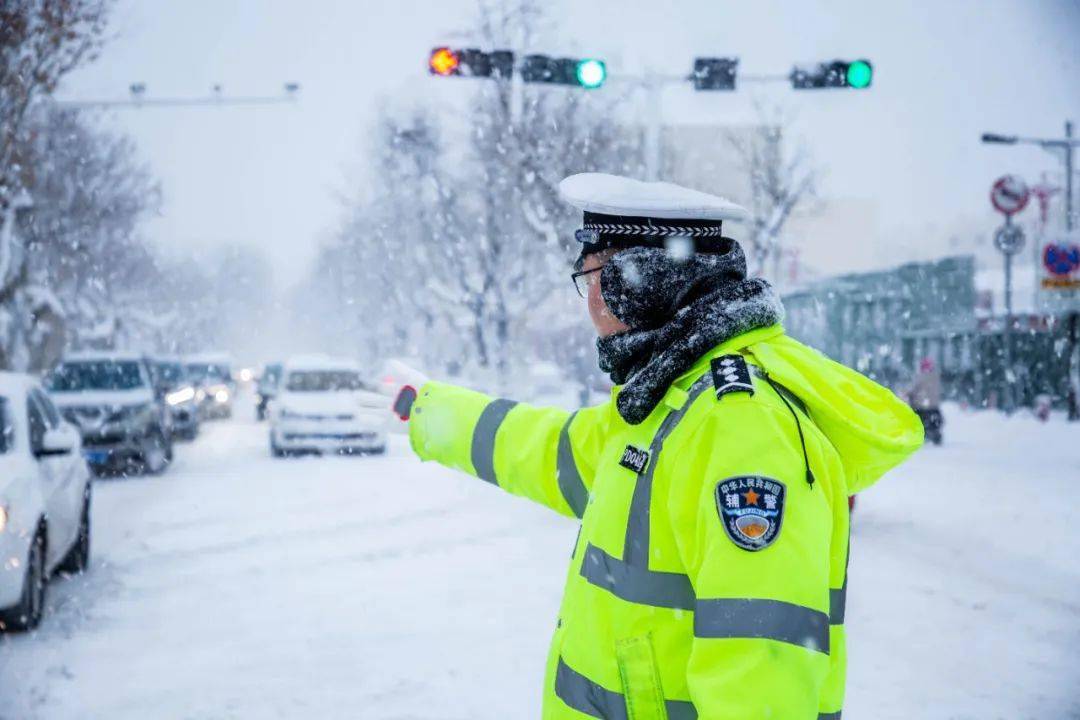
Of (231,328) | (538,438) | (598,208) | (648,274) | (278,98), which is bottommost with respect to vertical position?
(231,328)

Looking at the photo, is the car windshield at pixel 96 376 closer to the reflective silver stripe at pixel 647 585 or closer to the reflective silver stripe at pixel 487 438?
the reflective silver stripe at pixel 487 438

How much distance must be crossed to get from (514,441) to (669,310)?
2.73 feet

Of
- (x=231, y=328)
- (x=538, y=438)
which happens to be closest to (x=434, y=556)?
(x=538, y=438)

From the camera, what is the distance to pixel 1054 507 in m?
11.5

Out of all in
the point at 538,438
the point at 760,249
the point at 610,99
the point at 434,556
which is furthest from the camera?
the point at 610,99

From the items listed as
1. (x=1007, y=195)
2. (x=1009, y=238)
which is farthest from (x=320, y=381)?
(x=1009, y=238)

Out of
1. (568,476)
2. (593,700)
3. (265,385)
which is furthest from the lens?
(265,385)

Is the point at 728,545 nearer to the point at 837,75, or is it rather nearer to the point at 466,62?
the point at 466,62

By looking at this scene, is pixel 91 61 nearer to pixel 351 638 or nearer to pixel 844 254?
pixel 351 638

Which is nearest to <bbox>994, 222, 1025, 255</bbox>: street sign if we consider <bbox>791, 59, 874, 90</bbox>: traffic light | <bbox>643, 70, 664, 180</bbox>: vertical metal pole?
<bbox>643, 70, 664, 180</bbox>: vertical metal pole

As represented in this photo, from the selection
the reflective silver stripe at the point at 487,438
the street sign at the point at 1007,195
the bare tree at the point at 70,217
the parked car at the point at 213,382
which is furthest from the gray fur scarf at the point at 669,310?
the parked car at the point at 213,382

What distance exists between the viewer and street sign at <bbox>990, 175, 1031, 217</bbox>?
2117cm

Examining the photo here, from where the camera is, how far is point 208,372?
31.3 metres

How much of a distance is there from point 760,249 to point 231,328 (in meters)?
130
